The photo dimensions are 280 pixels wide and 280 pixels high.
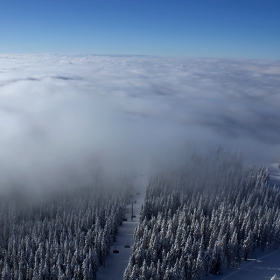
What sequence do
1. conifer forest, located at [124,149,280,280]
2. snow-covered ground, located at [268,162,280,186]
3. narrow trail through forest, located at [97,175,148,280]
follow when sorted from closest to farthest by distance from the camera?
conifer forest, located at [124,149,280,280] → narrow trail through forest, located at [97,175,148,280] → snow-covered ground, located at [268,162,280,186]

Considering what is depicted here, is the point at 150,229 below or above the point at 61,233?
above

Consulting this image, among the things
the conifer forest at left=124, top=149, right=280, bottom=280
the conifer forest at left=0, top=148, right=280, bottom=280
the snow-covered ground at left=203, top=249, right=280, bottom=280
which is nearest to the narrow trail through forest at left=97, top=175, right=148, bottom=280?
the conifer forest at left=0, top=148, right=280, bottom=280

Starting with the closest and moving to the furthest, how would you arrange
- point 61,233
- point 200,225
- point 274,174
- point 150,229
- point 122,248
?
point 61,233 → point 150,229 → point 122,248 → point 200,225 → point 274,174

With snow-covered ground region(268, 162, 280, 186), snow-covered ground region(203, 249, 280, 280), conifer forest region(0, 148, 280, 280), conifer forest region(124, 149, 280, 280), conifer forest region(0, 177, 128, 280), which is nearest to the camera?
conifer forest region(0, 177, 128, 280)

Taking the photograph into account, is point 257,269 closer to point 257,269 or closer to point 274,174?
point 257,269

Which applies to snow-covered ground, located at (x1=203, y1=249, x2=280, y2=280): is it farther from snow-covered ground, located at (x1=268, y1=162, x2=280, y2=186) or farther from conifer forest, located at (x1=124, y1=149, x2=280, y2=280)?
snow-covered ground, located at (x1=268, y1=162, x2=280, y2=186)

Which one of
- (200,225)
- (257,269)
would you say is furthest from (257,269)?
(200,225)

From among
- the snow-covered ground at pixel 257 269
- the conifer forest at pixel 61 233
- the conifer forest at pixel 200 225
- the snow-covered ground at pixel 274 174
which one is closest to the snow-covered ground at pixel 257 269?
the snow-covered ground at pixel 257 269

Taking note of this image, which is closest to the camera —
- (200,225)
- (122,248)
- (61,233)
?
(61,233)

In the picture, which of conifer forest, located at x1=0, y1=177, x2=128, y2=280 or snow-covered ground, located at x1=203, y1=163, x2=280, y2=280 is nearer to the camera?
conifer forest, located at x1=0, y1=177, x2=128, y2=280

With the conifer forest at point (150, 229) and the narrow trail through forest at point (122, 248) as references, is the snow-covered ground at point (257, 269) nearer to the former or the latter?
the conifer forest at point (150, 229)

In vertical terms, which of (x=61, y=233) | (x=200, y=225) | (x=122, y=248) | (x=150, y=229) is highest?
(x=200, y=225)

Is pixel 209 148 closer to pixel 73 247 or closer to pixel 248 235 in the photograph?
pixel 248 235
